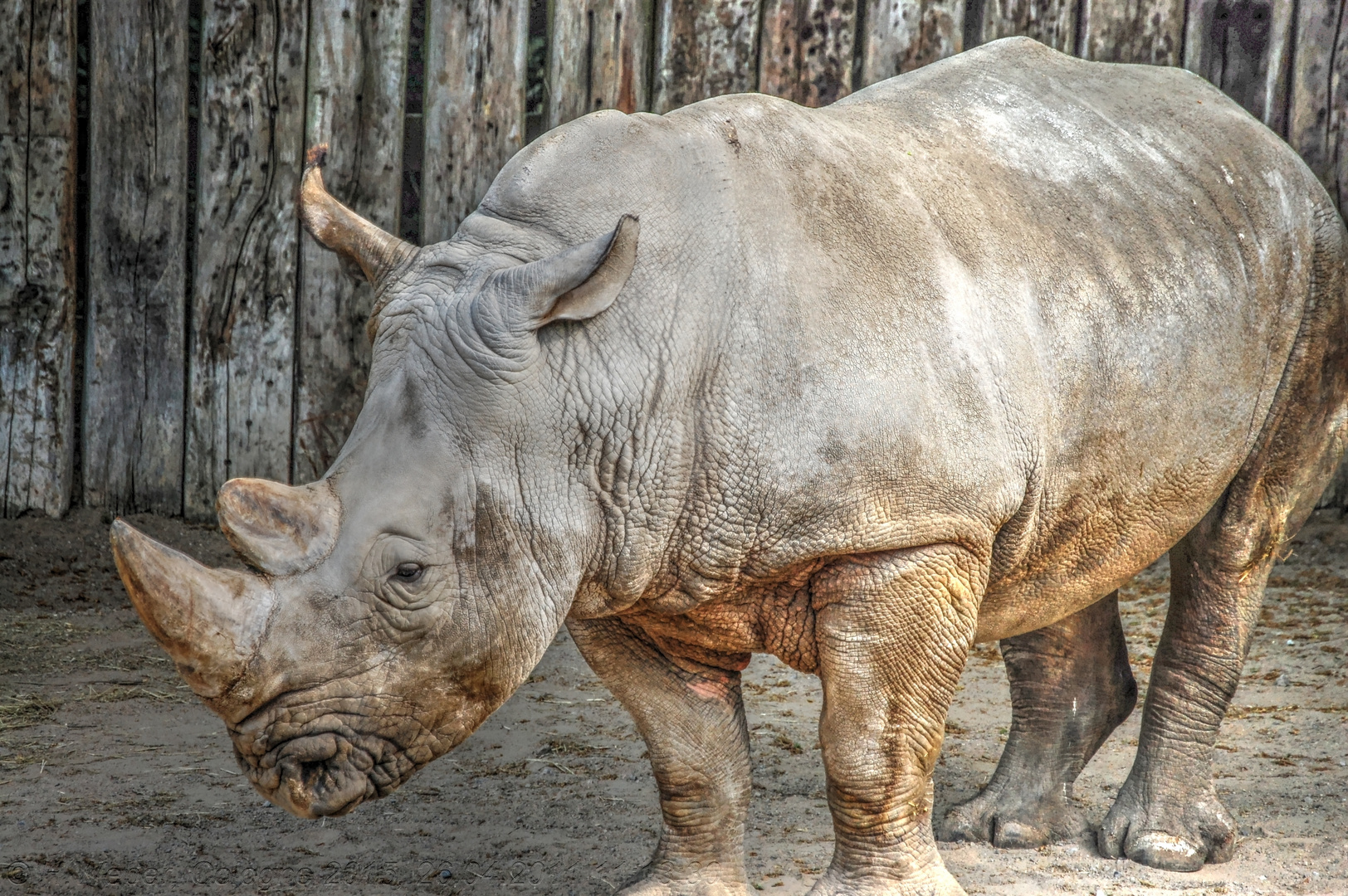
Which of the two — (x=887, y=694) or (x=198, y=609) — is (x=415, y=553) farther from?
(x=887, y=694)

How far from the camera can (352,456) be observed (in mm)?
2781

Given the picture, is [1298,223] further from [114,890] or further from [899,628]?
[114,890]

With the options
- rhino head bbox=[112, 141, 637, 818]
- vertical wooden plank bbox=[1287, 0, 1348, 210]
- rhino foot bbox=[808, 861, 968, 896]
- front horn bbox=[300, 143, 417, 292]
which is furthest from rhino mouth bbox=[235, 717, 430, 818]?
vertical wooden plank bbox=[1287, 0, 1348, 210]

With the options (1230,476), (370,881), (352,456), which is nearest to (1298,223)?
(1230,476)

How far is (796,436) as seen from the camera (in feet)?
9.74

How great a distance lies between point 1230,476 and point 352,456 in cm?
234

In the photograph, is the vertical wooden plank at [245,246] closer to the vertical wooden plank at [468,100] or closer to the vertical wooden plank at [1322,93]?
the vertical wooden plank at [468,100]

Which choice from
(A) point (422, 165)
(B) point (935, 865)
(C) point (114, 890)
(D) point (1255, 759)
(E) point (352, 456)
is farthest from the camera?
(A) point (422, 165)

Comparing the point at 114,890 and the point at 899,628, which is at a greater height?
the point at 899,628

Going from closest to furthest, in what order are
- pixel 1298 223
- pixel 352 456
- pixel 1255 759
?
pixel 352 456 < pixel 1298 223 < pixel 1255 759

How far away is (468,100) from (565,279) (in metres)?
3.78

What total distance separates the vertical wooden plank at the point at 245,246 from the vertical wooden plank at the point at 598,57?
1.07 metres

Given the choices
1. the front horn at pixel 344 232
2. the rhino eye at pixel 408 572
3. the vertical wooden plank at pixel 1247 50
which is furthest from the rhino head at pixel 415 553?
the vertical wooden plank at pixel 1247 50

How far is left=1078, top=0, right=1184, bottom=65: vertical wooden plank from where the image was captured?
21.2 feet
